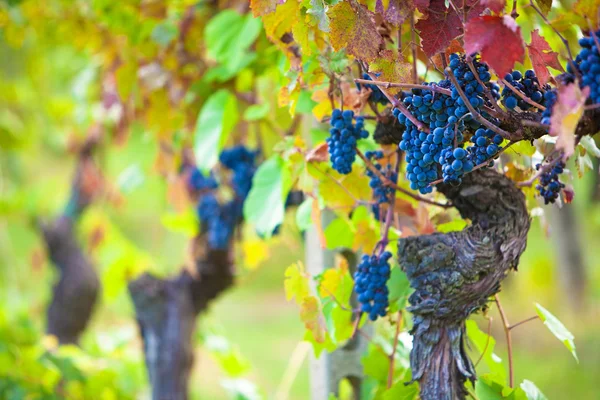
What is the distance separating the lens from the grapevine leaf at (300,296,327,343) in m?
0.88

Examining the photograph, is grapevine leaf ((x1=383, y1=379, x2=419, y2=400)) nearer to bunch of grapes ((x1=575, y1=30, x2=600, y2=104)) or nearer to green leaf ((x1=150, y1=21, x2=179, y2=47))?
bunch of grapes ((x1=575, y1=30, x2=600, y2=104))

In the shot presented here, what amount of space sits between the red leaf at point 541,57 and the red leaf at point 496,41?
97 millimetres

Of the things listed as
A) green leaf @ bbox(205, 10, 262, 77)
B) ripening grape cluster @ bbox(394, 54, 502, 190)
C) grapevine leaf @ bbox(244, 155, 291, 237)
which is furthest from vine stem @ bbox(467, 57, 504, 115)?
green leaf @ bbox(205, 10, 262, 77)

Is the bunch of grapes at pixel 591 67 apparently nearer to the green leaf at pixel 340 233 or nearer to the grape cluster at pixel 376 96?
the grape cluster at pixel 376 96

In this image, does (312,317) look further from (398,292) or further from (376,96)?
(376,96)

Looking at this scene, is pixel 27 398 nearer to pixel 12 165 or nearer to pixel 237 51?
pixel 237 51

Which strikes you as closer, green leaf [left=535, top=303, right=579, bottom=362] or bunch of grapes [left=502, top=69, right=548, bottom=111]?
bunch of grapes [left=502, top=69, right=548, bottom=111]

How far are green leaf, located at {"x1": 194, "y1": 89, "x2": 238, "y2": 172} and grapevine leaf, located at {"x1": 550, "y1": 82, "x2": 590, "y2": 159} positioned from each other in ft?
2.69

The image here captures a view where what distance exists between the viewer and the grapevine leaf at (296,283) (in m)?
0.90

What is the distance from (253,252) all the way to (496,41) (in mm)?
1478

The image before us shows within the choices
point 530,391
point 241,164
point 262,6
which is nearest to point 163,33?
point 241,164

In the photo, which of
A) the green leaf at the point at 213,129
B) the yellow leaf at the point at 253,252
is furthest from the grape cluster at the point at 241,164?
the yellow leaf at the point at 253,252

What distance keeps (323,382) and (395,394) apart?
0.40 meters

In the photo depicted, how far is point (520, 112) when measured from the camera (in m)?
0.64
